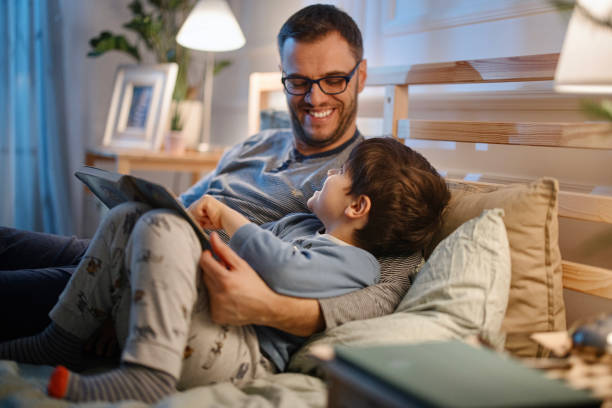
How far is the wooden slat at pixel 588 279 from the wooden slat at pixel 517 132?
0.83 ft

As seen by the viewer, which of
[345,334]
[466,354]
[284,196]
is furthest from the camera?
[284,196]

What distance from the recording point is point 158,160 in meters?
2.44

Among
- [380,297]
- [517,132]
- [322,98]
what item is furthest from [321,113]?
[380,297]

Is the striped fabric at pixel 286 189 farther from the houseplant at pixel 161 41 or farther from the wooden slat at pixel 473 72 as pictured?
the houseplant at pixel 161 41

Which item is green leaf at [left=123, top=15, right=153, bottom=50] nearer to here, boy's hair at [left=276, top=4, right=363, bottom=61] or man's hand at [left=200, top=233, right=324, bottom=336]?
boy's hair at [left=276, top=4, right=363, bottom=61]

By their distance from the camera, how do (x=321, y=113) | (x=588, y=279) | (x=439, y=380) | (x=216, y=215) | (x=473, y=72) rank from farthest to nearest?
1. (x=321, y=113)
2. (x=473, y=72)
3. (x=216, y=215)
4. (x=588, y=279)
5. (x=439, y=380)

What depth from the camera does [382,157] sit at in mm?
1194

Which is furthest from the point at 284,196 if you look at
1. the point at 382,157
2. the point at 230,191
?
the point at 382,157

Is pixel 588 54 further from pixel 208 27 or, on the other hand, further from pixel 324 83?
pixel 208 27

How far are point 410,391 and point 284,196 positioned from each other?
98 cm

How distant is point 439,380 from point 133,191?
69cm

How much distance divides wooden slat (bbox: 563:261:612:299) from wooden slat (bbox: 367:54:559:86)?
44cm

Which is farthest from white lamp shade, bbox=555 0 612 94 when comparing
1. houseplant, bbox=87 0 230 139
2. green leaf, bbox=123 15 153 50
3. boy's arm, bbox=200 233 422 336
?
green leaf, bbox=123 15 153 50

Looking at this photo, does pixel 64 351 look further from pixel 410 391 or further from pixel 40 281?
pixel 410 391
